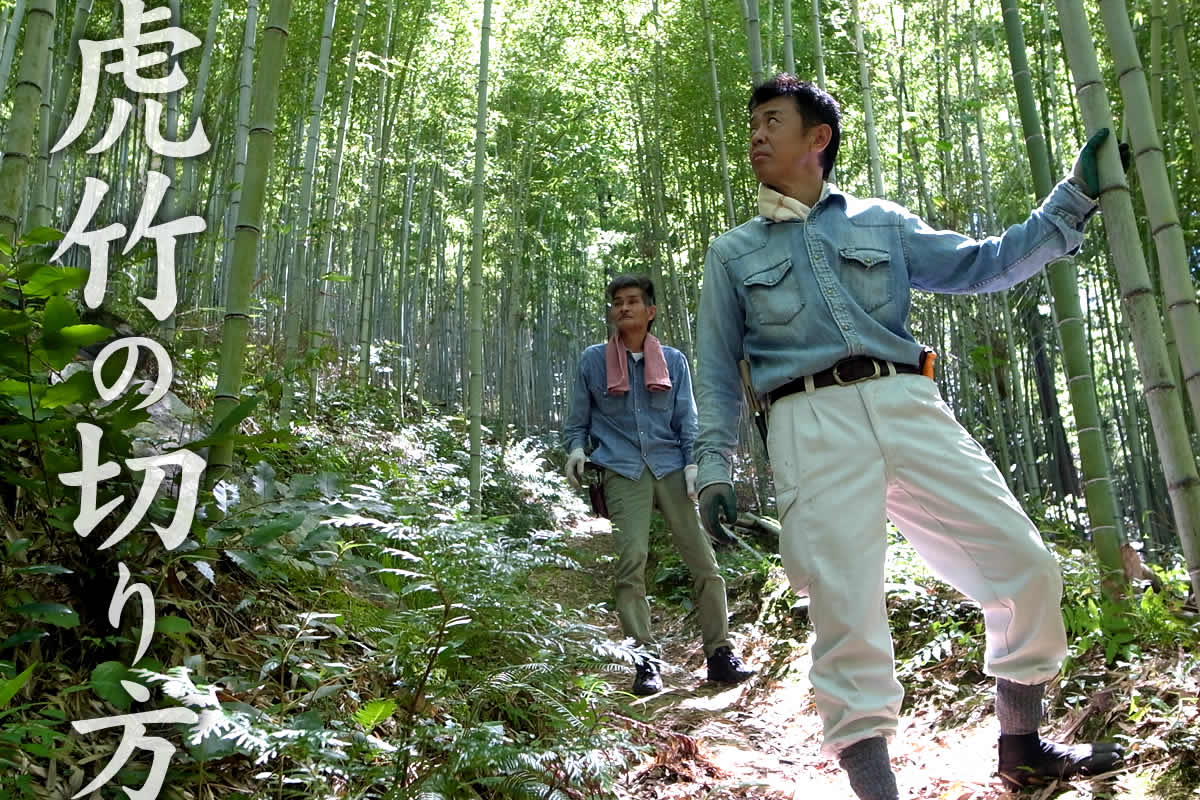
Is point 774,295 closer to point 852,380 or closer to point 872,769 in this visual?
point 852,380

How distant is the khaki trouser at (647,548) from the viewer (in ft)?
12.1

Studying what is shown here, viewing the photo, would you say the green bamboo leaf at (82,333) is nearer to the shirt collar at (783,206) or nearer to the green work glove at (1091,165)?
the shirt collar at (783,206)

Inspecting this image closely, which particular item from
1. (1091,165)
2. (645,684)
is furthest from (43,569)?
(645,684)

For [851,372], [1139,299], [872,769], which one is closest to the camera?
[872,769]

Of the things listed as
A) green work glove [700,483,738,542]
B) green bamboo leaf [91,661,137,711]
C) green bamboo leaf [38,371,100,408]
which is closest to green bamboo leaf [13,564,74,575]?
green bamboo leaf [91,661,137,711]

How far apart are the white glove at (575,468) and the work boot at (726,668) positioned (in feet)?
2.86

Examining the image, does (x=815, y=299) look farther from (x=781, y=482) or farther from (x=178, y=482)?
(x=178, y=482)

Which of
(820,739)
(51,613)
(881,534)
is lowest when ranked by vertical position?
(820,739)

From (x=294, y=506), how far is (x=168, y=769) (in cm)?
80

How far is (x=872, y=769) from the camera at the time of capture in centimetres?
182

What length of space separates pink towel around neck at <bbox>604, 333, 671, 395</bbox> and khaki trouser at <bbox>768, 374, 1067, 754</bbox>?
176 cm

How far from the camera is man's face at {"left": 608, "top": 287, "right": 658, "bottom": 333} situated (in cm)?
389

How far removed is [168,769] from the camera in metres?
1.59

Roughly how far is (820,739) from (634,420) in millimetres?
1458
